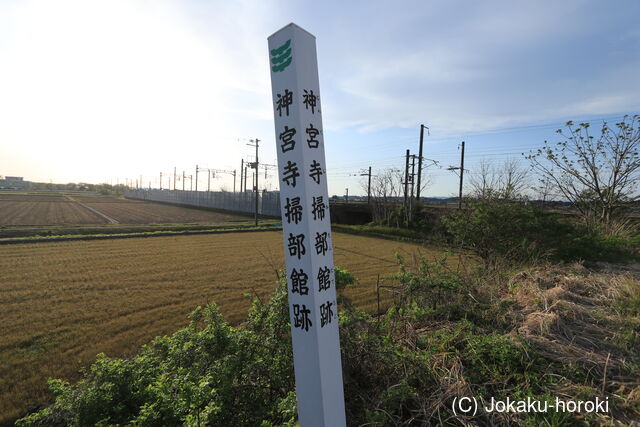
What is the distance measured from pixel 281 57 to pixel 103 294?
8.44 metres

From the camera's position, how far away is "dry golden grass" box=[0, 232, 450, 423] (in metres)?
4.70

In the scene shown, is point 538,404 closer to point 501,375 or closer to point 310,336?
point 501,375

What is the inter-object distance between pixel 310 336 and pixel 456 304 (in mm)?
3531

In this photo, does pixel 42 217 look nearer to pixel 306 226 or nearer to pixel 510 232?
pixel 306 226

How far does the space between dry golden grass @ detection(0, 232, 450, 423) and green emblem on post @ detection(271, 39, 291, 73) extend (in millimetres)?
4000

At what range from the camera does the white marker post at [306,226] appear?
2111mm

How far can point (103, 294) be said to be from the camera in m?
7.82

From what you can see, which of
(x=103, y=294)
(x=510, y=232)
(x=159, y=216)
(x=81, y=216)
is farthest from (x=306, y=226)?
(x=159, y=216)

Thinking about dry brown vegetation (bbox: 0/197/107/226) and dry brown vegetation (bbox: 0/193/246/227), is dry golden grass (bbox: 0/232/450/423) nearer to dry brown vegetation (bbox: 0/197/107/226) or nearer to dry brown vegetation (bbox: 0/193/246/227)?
dry brown vegetation (bbox: 0/197/107/226)

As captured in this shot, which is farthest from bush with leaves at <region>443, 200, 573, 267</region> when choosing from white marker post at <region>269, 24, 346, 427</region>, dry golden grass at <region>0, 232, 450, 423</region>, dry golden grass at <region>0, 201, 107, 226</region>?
dry golden grass at <region>0, 201, 107, 226</region>

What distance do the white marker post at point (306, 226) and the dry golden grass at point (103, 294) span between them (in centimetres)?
352

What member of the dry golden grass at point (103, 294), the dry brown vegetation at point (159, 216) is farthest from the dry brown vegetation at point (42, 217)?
the dry golden grass at point (103, 294)

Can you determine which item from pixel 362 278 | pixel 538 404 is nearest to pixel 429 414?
pixel 538 404

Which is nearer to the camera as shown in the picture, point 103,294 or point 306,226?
point 306,226
